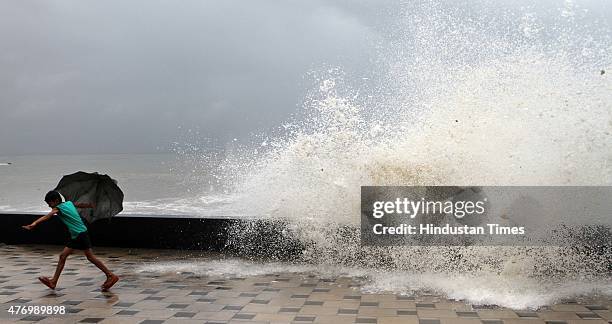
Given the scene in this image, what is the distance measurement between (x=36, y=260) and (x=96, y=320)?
12.3 ft

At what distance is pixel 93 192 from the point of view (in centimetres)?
730

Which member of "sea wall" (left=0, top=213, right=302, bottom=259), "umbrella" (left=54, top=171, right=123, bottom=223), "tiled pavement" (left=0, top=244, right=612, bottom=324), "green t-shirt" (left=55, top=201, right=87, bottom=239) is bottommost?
→ "tiled pavement" (left=0, top=244, right=612, bottom=324)

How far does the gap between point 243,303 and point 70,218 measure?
6.88 feet

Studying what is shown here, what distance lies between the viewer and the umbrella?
7137mm

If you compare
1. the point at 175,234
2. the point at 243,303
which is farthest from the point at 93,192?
the point at 243,303

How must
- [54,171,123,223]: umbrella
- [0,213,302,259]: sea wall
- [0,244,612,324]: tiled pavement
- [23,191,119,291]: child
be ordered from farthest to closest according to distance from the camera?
[0,213,302,259]: sea wall, [54,171,123,223]: umbrella, [23,191,119,291]: child, [0,244,612,324]: tiled pavement

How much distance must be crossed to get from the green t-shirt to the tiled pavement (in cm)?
68

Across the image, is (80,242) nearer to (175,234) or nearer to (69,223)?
(69,223)

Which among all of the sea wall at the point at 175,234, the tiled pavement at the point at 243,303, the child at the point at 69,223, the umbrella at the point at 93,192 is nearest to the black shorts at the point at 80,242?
the child at the point at 69,223

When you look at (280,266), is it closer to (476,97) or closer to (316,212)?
(316,212)

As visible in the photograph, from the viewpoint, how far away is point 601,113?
7309mm

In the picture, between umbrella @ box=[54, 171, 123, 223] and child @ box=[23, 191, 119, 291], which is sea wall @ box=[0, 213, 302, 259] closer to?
umbrella @ box=[54, 171, 123, 223]

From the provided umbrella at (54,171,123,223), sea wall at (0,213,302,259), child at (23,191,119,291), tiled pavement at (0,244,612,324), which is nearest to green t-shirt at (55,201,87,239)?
child at (23,191,119,291)

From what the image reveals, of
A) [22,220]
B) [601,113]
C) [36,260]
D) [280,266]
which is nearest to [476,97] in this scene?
[601,113]
